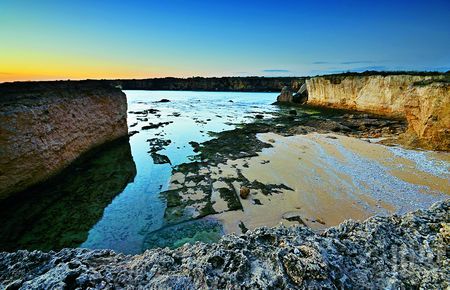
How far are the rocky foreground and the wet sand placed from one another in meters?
4.11

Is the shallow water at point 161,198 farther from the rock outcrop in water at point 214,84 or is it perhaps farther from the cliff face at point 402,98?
the rock outcrop in water at point 214,84

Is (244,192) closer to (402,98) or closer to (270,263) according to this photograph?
(270,263)

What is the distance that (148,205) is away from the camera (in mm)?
8922

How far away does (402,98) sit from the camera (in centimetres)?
2723

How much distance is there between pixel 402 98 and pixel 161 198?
29.8 metres

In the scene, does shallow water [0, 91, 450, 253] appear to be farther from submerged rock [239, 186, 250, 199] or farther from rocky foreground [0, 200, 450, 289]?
rocky foreground [0, 200, 450, 289]

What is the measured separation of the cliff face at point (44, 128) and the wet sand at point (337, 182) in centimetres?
763

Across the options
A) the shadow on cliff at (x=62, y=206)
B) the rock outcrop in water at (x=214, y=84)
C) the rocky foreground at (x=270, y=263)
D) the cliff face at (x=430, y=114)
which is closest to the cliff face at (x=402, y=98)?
the cliff face at (x=430, y=114)

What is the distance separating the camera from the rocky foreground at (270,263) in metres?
2.55

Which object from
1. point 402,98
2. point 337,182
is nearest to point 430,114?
point 337,182

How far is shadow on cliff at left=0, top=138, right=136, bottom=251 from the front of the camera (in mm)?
7055

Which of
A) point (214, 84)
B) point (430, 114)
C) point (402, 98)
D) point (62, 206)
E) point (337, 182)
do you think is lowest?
point (62, 206)

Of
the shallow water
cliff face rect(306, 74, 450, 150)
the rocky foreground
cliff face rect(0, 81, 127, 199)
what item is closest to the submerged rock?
the shallow water

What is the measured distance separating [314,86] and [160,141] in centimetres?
3630
